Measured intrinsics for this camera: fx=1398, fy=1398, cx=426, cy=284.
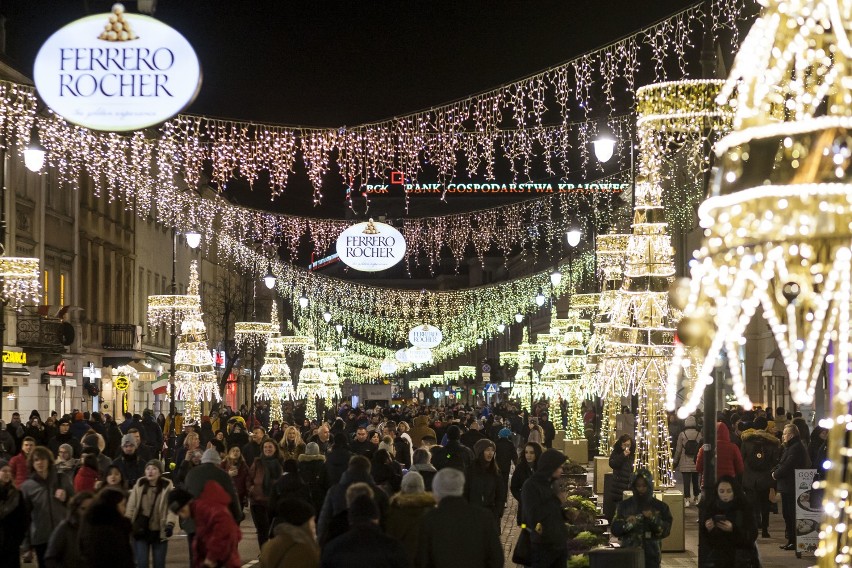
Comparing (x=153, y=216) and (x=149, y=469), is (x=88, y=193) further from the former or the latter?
(x=149, y=469)

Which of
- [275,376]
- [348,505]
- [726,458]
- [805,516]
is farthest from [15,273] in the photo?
[275,376]

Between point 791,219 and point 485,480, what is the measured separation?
1265cm

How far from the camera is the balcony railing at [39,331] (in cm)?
3916

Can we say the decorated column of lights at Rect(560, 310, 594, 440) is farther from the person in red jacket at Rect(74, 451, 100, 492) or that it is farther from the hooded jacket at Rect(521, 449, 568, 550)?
the hooded jacket at Rect(521, 449, 568, 550)

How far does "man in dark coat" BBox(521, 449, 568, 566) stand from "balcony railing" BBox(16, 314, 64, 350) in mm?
27779

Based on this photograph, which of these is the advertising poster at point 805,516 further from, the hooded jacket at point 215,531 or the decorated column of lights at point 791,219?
the decorated column of lights at point 791,219

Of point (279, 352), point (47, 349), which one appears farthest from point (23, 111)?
point (279, 352)

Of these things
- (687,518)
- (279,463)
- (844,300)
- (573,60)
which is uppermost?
(573,60)

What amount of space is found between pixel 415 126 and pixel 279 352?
31.6 m

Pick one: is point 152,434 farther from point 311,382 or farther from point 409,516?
point 311,382

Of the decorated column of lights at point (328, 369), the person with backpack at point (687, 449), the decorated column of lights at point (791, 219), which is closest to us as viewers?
the decorated column of lights at point (791, 219)

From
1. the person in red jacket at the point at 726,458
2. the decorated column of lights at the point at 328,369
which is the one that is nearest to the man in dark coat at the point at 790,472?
the person in red jacket at the point at 726,458

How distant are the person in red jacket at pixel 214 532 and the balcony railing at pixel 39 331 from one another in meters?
28.1

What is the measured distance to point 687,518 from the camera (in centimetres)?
2692
